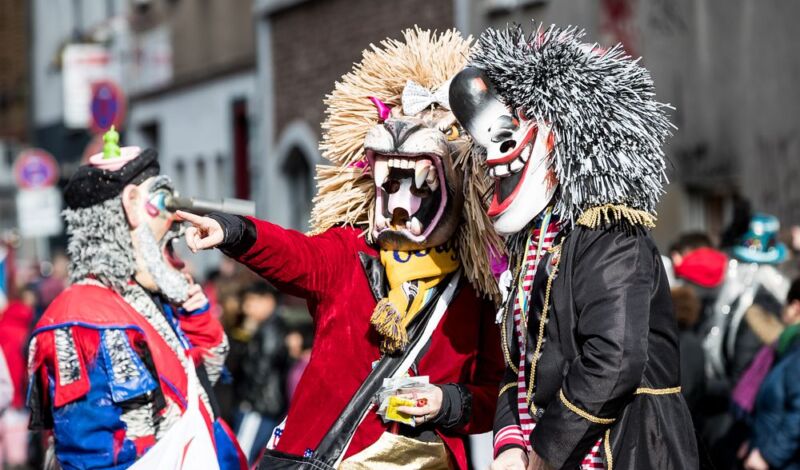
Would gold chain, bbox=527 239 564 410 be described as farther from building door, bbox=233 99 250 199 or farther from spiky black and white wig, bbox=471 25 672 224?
building door, bbox=233 99 250 199

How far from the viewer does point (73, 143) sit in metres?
30.5

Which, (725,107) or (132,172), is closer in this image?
(132,172)

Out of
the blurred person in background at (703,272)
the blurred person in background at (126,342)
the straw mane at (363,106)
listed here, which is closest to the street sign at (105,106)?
the blurred person in background at (703,272)

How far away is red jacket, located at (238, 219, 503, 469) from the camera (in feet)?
15.2

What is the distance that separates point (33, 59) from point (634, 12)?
22705 millimetres

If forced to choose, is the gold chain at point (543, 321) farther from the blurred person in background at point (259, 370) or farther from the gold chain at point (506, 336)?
the blurred person in background at point (259, 370)

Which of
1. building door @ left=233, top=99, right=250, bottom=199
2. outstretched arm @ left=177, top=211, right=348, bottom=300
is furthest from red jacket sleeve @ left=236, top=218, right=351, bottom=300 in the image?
building door @ left=233, top=99, right=250, bottom=199

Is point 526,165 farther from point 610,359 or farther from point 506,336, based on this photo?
point 610,359

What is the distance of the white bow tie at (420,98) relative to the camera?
477 cm

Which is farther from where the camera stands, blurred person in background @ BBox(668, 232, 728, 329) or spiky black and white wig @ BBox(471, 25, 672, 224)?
blurred person in background @ BBox(668, 232, 728, 329)

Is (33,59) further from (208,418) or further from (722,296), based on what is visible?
(208,418)

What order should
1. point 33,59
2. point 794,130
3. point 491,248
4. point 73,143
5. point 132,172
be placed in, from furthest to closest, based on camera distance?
point 33,59, point 73,143, point 794,130, point 132,172, point 491,248

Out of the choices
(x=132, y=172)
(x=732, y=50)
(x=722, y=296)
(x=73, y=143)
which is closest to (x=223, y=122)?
(x=73, y=143)

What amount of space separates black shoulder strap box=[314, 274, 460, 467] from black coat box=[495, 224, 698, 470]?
2.25 ft
